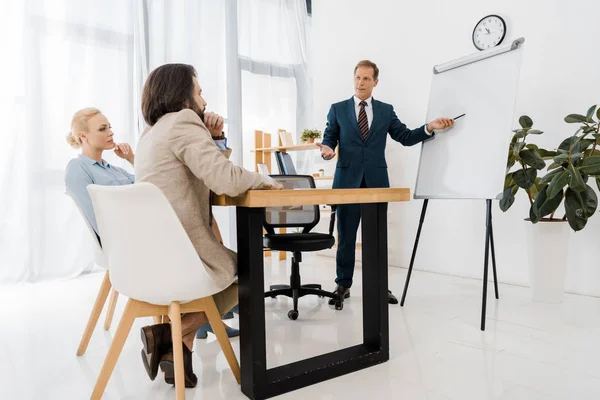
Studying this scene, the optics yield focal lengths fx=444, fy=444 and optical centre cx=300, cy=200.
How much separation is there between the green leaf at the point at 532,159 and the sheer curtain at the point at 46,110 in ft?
10.8

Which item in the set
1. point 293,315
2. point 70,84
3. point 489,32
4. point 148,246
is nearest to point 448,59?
point 489,32

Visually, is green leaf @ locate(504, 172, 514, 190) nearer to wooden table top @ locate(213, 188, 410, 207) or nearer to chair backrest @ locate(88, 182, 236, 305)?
Answer: wooden table top @ locate(213, 188, 410, 207)

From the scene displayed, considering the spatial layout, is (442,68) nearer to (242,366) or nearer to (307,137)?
(307,137)

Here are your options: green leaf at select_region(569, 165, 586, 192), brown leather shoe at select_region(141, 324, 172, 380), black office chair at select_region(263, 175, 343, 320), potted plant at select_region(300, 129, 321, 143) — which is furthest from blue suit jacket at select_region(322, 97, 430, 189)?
brown leather shoe at select_region(141, 324, 172, 380)

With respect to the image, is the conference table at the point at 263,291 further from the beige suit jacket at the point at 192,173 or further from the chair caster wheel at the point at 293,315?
the chair caster wheel at the point at 293,315

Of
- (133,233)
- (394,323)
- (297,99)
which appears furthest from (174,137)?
(297,99)

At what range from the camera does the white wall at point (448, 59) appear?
2979mm

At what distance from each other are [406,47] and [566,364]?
2.94 meters

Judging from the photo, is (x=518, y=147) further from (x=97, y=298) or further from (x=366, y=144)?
(x=97, y=298)

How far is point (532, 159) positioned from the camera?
102 inches

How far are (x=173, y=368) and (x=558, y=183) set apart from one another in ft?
7.13

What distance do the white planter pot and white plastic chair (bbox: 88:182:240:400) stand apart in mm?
2200

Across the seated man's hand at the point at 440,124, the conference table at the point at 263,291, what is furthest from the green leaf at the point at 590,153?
the conference table at the point at 263,291

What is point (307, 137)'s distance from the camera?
4285mm
